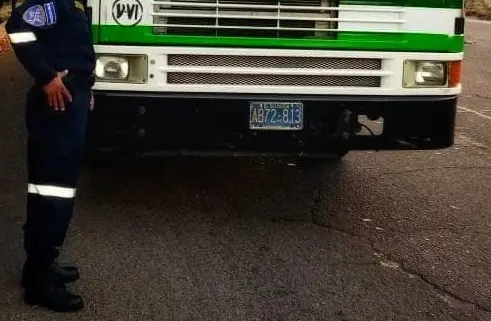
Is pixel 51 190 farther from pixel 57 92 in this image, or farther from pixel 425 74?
pixel 425 74

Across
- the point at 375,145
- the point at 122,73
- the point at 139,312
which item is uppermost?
the point at 122,73

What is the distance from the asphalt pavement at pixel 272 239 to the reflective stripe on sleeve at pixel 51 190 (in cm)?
59

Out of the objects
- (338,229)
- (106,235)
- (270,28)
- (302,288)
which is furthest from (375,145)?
(106,235)

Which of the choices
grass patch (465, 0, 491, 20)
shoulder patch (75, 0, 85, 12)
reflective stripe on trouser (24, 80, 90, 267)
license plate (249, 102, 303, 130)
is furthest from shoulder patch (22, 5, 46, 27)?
grass patch (465, 0, 491, 20)

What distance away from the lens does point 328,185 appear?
6.99 metres

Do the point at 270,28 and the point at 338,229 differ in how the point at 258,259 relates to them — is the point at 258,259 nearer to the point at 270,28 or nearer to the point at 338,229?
the point at 338,229

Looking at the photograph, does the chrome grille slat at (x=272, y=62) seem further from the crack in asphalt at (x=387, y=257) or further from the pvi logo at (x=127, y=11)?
the crack in asphalt at (x=387, y=257)

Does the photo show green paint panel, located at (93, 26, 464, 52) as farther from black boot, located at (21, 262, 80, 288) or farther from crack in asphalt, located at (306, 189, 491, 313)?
black boot, located at (21, 262, 80, 288)

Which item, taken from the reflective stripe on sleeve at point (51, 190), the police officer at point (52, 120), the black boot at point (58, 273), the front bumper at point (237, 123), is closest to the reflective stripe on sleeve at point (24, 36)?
the police officer at point (52, 120)

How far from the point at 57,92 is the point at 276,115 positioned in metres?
1.74

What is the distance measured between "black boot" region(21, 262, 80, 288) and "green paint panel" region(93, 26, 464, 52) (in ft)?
4.91

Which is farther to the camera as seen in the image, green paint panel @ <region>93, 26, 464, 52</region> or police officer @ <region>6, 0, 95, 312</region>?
green paint panel @ <region>93, 26, 464, 52</region>

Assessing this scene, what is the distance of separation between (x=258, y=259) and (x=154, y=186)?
177cm

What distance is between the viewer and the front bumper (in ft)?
17.7
